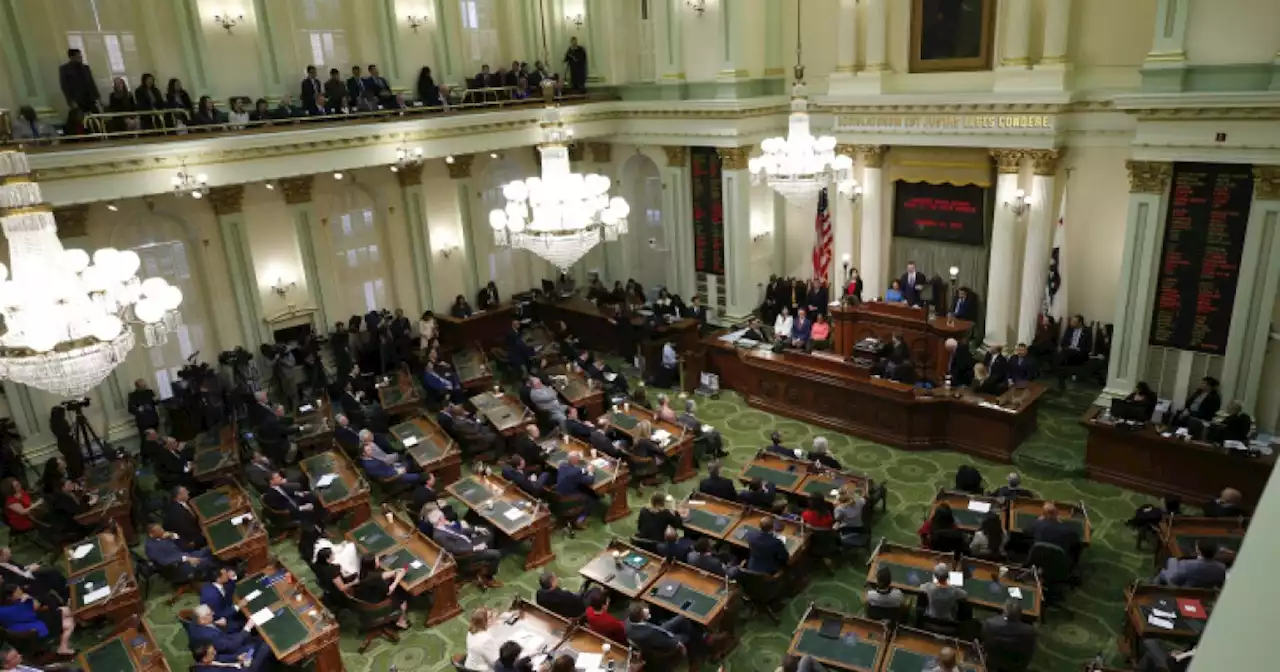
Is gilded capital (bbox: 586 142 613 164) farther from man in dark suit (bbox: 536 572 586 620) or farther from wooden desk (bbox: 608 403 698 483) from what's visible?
man in dark suit (bbox: 536 572 586 620)

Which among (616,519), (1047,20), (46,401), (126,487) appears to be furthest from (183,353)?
(1047,20)

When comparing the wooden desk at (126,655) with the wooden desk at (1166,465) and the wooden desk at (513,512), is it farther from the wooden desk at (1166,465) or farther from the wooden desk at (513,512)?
the wooden desk at (1166,465)

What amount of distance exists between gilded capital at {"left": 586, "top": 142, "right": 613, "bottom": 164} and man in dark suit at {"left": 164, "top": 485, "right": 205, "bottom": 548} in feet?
39.3

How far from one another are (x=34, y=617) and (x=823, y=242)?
1374 cm

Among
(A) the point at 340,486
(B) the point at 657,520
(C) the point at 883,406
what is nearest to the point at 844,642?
(B) the point at 657,520

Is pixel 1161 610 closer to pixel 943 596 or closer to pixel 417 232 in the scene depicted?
pixel 943 596

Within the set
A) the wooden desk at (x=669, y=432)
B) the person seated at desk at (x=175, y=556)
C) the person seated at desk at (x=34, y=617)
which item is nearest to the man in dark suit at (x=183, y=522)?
the person seated at desk at (x=175, y=556)

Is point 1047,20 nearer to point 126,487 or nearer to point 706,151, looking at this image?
point 706,151

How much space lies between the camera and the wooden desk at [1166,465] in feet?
32.9

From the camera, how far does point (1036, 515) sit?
30.5 feet

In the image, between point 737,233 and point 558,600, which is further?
point 737,233

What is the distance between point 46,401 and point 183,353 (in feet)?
7.33

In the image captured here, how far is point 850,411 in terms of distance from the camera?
13000 mm

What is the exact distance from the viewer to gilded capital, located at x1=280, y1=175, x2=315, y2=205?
15.3 metres
